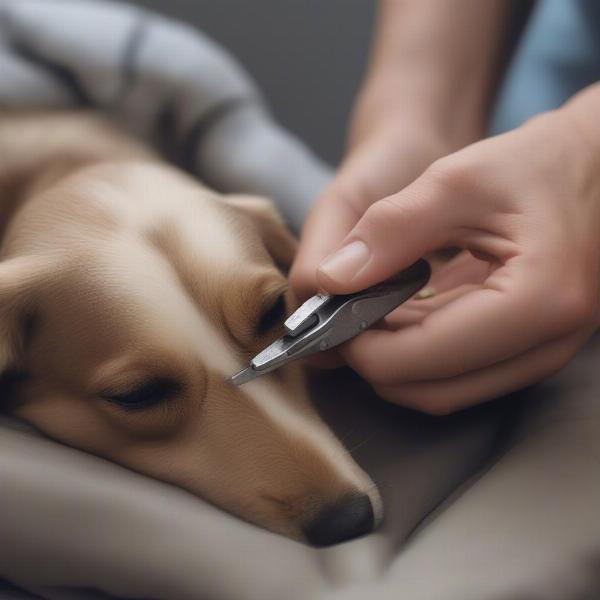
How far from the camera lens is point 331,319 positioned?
0.76m

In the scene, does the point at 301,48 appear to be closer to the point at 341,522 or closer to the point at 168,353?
the point at 168,353

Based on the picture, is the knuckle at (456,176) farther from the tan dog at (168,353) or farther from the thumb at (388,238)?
the tan dog at (168,353)

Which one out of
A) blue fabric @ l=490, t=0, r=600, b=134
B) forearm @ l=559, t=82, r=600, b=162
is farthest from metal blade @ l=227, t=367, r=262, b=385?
blue fabric @ l=490, t=0, r=600, b=134

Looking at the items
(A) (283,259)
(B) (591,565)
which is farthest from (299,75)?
(B) (591,565)

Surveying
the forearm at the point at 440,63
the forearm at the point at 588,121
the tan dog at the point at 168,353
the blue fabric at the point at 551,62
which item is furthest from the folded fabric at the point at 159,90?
the forearm at the point at 588,121

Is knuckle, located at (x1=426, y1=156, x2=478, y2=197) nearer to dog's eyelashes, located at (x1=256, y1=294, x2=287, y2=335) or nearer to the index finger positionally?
the index finger

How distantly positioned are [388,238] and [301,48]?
3.89 feet

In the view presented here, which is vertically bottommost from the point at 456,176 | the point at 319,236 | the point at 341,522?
the point at 341,522

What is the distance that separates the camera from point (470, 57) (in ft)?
4.28

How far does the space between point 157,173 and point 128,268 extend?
0.20 metres

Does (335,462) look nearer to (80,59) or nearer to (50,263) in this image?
(50,263)

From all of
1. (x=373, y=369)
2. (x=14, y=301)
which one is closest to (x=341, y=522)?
(x=373, y=369)

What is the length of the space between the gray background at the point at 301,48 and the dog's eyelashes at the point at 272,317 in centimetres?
108

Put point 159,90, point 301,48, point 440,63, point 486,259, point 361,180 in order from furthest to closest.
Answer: point 301,48
point 159,90
point 440,63
point 361,180
point 486,259
